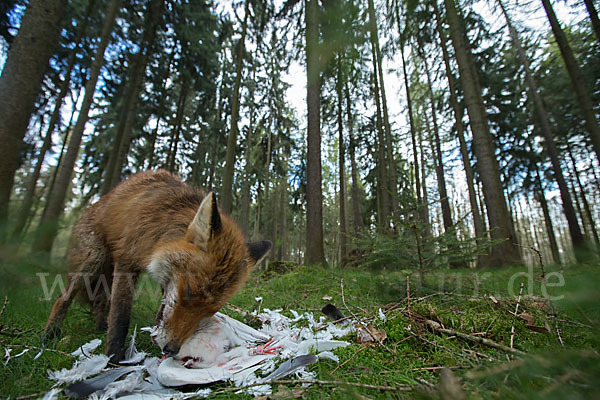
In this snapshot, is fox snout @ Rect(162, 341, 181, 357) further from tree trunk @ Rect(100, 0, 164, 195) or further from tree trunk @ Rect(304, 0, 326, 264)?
tree trunk @ Rect(100, 0, 164, 195)

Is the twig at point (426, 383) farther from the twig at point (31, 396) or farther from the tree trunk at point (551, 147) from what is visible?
the tree trunk at point (551, 147)

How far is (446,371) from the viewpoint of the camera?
0.98 metres

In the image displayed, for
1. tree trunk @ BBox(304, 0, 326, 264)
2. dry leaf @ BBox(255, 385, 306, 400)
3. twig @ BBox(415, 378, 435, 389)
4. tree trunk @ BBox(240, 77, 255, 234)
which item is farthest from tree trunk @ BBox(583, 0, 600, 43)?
tree trunk @ BBox(240, 77, 255, 234)

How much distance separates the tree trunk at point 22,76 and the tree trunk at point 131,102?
332 inches

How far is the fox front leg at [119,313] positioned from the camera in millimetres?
2434

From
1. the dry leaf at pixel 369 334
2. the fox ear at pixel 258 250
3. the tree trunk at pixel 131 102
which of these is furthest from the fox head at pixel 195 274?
the tree trunk at pixel 131 102

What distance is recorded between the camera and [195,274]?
7.47 feet

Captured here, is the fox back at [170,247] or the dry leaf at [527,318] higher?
the fox back at [170,247]

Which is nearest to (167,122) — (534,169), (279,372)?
(279,372)

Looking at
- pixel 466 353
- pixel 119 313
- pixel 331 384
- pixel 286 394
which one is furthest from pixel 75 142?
pixel 466 353

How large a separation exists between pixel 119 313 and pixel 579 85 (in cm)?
1277

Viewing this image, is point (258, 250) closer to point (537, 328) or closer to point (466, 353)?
point (466, 353)

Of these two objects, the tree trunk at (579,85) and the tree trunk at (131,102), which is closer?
the tree trunk at (579,85)

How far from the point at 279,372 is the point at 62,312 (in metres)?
3.10
